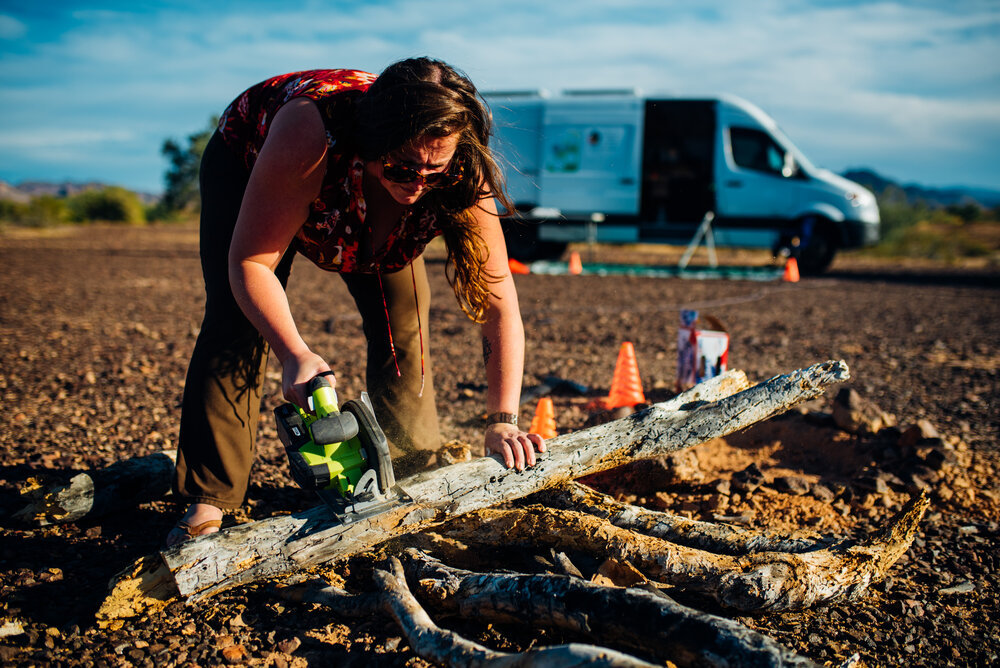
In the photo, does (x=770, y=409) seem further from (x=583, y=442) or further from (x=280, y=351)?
(x=280, y=351)

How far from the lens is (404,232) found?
7.73 feet

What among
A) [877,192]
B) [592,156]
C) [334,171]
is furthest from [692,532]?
[877,192]

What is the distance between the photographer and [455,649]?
1.72 metres

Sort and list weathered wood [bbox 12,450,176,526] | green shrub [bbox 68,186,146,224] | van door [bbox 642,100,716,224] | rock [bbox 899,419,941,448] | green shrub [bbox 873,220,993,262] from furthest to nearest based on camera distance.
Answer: green shrub [bbox 68,186,146,224] < green shrub [bbox 873,220,993,262] < van door [bbox 642,100,716,224] < rock [bbox 899,419,941,448] < weathered wood [bbox 12,450,176,526]

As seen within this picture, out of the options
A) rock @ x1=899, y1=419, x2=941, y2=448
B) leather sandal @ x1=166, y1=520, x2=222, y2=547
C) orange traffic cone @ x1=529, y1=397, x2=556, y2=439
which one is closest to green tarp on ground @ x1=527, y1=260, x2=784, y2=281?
rock @ x1=899, y1=419, x2=941, y2=448

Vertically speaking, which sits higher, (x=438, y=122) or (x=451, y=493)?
(x=438, y=122)

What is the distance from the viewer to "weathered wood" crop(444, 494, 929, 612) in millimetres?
2012

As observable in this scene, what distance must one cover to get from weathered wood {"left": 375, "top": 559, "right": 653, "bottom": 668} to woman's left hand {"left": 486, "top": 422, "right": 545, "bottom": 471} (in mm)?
486

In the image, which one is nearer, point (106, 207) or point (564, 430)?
point (564, 430)

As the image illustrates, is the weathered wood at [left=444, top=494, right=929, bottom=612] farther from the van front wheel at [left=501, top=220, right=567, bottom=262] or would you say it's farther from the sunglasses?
the van front wheel at [left=501, top=220, right=567, bottom=262]

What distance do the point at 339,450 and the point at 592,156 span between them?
11.4 metres

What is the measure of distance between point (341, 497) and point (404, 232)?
0.90 metres

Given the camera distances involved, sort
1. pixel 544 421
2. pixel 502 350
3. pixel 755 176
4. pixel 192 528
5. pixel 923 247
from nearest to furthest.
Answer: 1. pixel 192 528
2. pixel 502 350
3. pixel 544 421
4. pixel 755 176
5. pixel 923 247

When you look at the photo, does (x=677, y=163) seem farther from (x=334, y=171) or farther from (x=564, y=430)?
(x=334, y=171)
